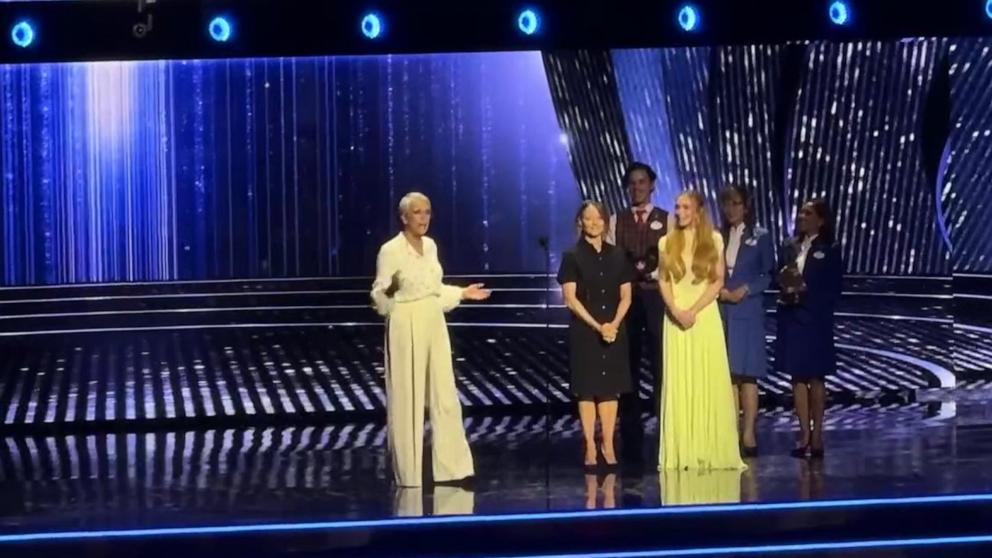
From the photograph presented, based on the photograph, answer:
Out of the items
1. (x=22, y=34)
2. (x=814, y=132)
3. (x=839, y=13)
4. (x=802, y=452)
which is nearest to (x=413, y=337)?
(x=802, y=452)

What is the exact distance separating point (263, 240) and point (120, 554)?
8.25m

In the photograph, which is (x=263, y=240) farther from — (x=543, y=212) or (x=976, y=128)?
(x=976, y=128)

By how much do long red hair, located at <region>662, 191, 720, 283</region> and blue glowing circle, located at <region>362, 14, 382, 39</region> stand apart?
1.92m

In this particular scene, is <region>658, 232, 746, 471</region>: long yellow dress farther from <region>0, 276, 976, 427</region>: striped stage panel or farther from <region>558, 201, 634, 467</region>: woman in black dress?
<region>0, 276, 976, 427</region>: striped stage panel

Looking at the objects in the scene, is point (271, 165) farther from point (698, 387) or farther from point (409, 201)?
point (698, 387)

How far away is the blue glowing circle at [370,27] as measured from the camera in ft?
25.9

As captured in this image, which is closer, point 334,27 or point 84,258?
point 334,27

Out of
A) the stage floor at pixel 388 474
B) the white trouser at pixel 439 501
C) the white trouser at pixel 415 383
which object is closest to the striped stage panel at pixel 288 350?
the stage floor at pixel 388 474

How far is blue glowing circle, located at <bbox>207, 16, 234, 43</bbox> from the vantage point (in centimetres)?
784

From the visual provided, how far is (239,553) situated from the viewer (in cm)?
573

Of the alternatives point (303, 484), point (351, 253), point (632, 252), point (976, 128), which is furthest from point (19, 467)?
point (351, 253)

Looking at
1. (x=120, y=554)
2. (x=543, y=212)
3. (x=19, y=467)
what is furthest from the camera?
(x=543, y=212)

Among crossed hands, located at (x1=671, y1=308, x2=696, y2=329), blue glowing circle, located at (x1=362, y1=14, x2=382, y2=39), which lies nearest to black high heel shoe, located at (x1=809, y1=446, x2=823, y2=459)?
crossed hands, located at (x1=671, y1=308, x2=696, y2=329)

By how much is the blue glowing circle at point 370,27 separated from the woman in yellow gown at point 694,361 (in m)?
1.91
